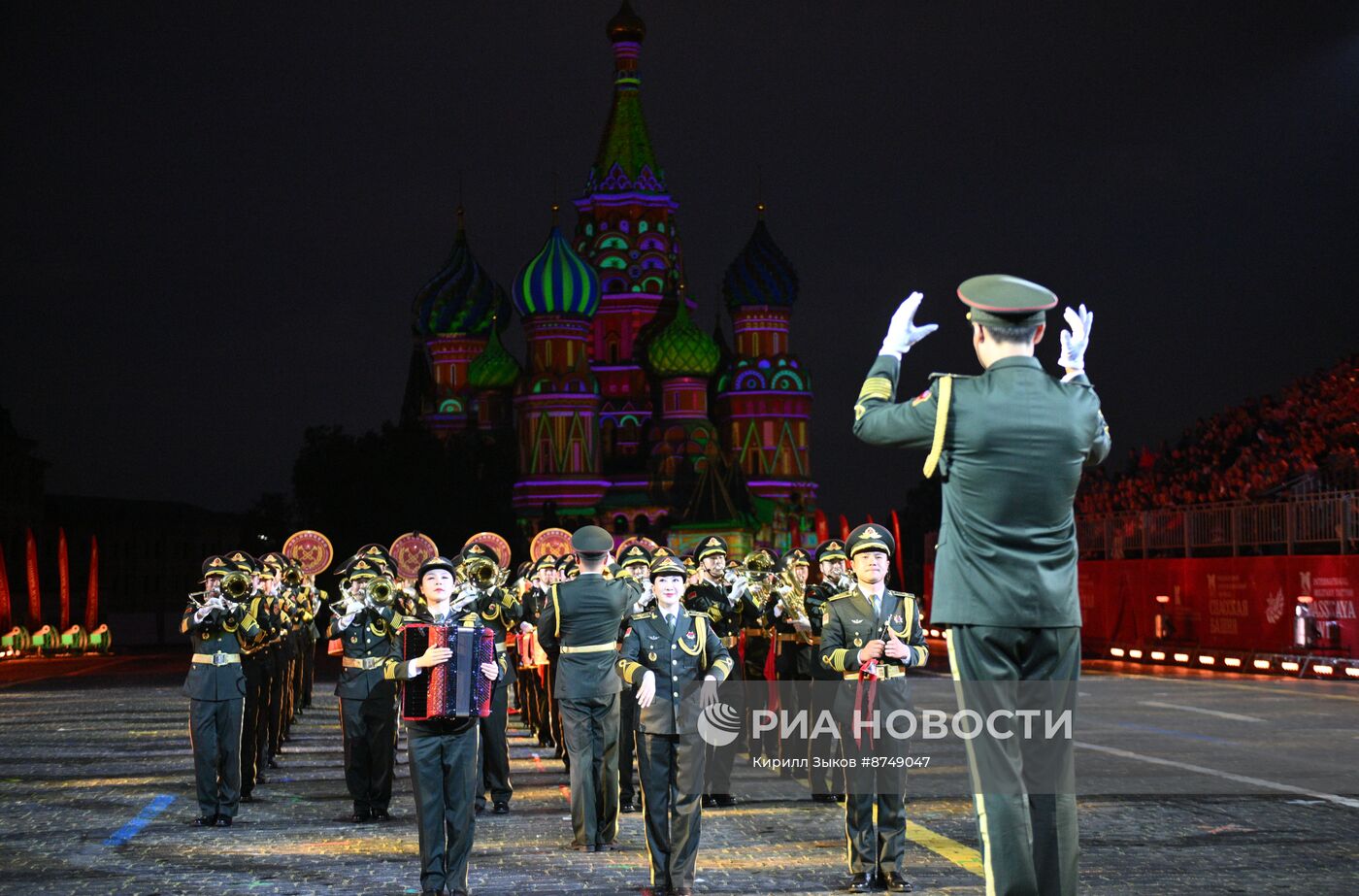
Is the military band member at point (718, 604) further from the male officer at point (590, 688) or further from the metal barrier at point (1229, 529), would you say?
the metal barrier at point (1229, 529)

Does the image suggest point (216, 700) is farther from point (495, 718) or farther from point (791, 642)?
point (791, 642)

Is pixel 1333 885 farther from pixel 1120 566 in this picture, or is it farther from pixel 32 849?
pixel 1120 566

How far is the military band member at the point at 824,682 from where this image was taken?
1491cm

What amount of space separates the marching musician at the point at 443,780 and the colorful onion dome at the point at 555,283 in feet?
262

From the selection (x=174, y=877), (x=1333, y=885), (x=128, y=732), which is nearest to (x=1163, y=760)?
(x=1333, y=885)

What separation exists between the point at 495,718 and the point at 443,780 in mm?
5019

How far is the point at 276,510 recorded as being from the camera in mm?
76312

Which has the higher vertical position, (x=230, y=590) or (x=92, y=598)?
(x=230, y=590)

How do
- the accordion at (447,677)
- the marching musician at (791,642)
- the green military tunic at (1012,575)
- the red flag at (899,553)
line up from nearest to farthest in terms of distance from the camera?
the green military tunic at (1012,575) < the accordion at (447,677) < the marching musician at (791,642) < the red flag at (899,553)

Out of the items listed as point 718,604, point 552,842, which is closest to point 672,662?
point 552,842

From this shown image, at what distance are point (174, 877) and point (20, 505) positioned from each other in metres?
75.7

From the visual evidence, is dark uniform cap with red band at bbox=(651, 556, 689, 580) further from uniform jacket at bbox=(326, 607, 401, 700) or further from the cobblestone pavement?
uniform jacket at bbox=(326, 607, 401, 700)

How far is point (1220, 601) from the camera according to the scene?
34.2 metres

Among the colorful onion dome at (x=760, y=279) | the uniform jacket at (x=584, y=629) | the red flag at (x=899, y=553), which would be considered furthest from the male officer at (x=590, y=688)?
the colorful onion dome at (x=760, y=279)
